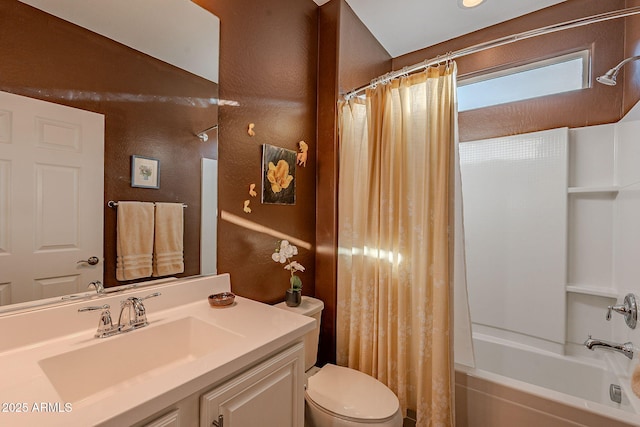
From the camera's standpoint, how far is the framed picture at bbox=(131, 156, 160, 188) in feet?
3.79

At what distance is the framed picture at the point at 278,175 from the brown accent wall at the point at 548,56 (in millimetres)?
1516

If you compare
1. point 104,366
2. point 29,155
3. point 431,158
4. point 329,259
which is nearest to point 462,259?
point 431,158

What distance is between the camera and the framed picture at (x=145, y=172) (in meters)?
1.15

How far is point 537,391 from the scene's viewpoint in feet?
4.48

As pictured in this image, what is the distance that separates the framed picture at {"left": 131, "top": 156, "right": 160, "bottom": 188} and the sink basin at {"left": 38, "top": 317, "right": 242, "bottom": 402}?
1.87ft

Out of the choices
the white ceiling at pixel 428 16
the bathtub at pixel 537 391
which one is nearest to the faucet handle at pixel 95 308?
the bathtub at pixel 537 391

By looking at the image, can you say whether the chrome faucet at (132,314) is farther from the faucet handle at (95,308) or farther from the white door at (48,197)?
the white door at (48,197)

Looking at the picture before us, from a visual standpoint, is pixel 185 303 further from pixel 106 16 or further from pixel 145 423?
pixel 106 16

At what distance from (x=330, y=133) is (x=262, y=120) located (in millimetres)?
514

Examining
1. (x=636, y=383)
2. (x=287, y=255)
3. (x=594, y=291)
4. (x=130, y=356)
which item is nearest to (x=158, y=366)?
(x=130, y=356)

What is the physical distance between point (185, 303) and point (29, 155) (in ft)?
2.53

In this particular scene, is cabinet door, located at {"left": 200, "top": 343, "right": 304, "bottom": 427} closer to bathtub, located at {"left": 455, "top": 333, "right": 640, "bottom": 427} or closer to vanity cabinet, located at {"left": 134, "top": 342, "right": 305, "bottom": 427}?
vanity cabinet, located at {"left": 134, "top": 342, "right": 305, "bottom": 427}

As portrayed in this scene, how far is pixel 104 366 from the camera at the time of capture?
0.91 metres

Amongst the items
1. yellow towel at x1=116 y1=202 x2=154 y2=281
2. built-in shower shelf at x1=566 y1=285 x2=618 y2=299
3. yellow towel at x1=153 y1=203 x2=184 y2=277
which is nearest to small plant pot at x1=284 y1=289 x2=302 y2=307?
yellow towel at x1=153 y1=203 x2=184 y2=277
